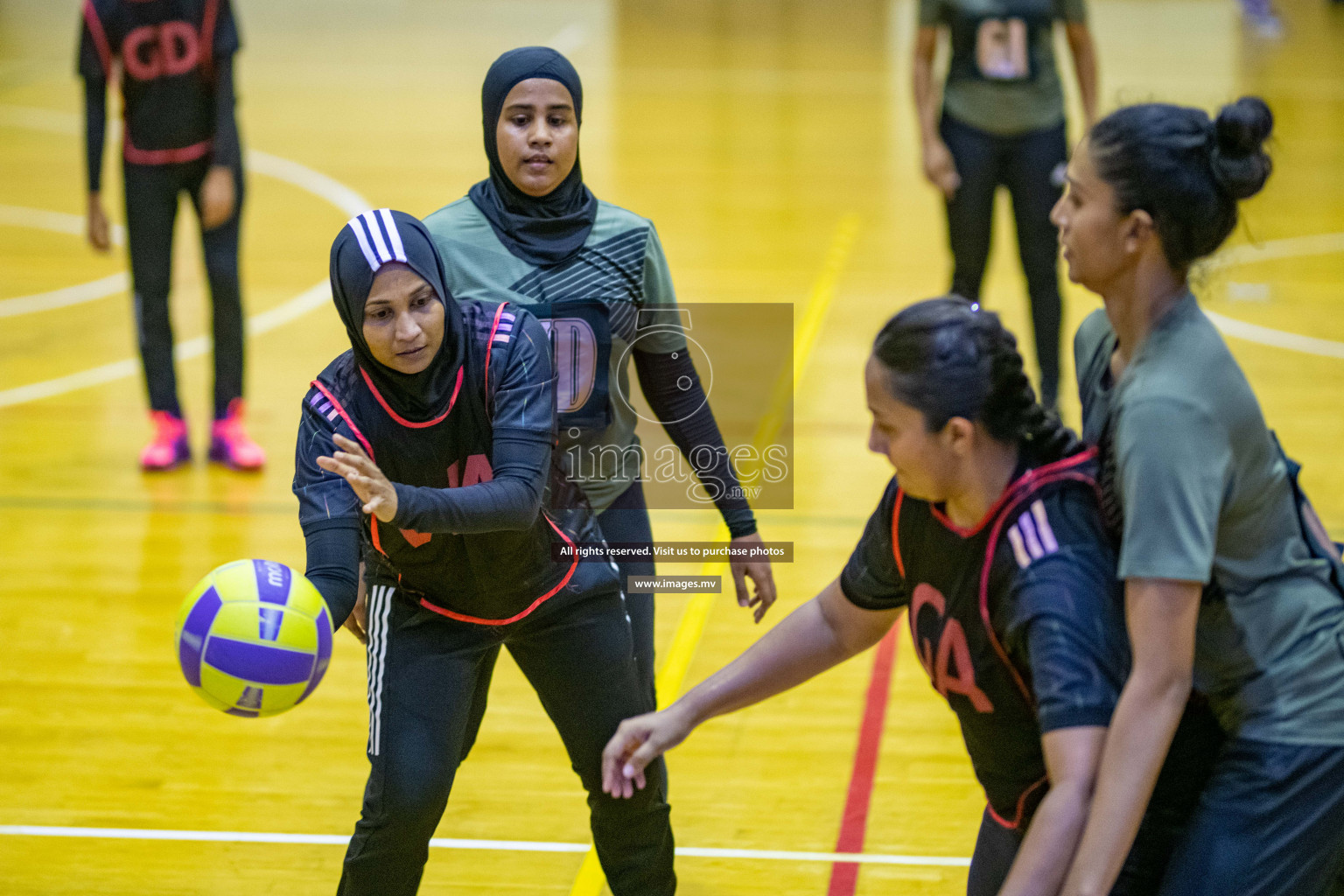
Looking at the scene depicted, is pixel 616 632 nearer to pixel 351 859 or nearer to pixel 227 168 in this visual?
pixel 351 859

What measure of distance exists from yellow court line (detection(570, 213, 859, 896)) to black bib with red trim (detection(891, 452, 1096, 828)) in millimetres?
1327

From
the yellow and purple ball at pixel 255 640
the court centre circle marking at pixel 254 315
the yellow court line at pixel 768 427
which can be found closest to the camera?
the yellow and purple ball at pixel 255 640

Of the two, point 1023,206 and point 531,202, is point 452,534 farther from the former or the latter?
point 1023,206

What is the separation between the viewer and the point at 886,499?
7.93 feet

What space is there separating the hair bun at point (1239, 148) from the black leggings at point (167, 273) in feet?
15.6

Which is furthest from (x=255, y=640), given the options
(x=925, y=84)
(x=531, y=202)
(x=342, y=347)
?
(x=342, y=347)

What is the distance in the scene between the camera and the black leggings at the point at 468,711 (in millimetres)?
2781

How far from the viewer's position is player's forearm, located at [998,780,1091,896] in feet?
6.67

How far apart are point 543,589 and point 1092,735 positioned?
1.19 m

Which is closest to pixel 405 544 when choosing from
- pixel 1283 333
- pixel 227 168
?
pixel 227 168

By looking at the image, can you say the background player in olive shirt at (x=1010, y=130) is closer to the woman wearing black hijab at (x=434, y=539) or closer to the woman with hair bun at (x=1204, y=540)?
the woman wearing black hijab at (x=434, y=539)

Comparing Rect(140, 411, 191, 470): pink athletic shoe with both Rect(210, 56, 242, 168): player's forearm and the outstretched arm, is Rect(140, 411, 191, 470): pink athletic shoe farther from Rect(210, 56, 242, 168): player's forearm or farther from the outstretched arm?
the outstretched arm

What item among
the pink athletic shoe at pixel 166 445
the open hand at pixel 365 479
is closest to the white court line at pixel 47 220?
the pink athletic shoe at pixel 166 445

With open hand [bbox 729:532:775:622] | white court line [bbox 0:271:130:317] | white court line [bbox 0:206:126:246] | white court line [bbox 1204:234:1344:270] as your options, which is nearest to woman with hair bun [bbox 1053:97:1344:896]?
open hand [bbox 729:532:775:622]
